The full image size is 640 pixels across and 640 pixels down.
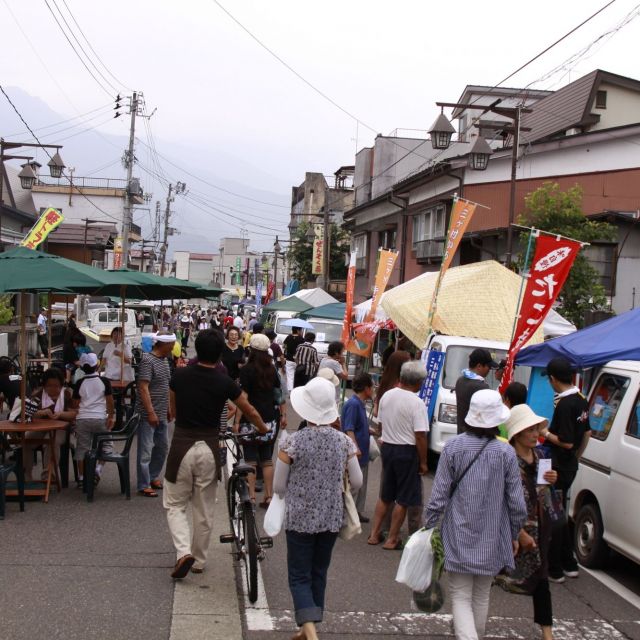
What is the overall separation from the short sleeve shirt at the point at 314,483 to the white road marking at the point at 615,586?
9.83 feet

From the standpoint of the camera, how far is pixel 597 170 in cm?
2227

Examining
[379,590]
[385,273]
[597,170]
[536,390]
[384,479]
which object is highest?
[597,170]

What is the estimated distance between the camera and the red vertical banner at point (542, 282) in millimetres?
9773

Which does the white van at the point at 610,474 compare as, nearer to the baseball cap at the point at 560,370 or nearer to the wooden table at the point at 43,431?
the baseball cap at the point at 560,370

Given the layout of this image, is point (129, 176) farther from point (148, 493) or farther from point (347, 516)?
point (347, 516)

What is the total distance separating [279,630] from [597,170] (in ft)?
65.1

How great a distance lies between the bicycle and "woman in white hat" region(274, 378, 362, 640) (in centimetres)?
97

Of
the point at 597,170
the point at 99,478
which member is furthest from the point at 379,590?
the point at 597,170

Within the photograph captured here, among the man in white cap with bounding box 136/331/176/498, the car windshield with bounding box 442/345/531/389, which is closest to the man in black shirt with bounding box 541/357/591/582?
the man in white cap with bounding box 136/331/176/498

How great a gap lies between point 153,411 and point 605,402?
14.7ft

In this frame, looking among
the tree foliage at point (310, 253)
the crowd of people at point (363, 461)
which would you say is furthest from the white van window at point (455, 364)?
the tree foliage at point (310, 253)

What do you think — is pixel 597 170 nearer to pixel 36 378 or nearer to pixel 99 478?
pixel 36 378

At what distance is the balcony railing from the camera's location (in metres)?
27.2

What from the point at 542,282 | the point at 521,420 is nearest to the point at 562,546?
the point at 521,420
